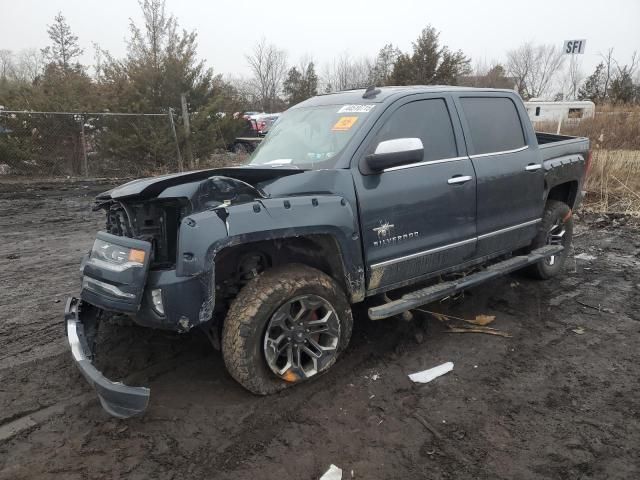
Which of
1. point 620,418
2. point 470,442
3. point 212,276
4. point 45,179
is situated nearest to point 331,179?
point 212,276

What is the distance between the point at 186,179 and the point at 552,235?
171 inches

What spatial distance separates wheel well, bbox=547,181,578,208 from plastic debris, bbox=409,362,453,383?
2.91m

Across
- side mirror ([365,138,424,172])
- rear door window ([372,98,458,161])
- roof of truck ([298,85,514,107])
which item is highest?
roof of truck ([298,85,514,107])

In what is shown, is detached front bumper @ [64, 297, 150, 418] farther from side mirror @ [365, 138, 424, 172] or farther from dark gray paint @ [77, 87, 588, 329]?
side mirror @ [365, 138, 424, 172]

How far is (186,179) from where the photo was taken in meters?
3.01

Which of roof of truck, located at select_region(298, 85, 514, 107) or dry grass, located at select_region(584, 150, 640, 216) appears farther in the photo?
dry grass, located at select_region(584, 150, 640, 216)

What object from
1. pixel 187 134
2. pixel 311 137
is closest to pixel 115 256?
pixel 311 137

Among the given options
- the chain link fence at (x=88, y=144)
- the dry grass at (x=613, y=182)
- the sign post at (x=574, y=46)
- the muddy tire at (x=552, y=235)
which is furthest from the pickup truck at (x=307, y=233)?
the chain link fence at (x=88, y=144)

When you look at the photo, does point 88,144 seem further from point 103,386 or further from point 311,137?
point 103,386

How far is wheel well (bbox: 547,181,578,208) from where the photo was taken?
5.52m

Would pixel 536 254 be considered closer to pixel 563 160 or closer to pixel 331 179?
pixel 563 160

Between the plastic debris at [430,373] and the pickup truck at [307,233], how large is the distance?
1.59 ft

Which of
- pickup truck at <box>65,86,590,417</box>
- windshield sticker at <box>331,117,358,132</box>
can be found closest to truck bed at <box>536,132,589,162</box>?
pickup truck at <box>65,86,590,417</box>

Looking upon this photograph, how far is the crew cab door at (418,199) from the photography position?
3406 millimetres
